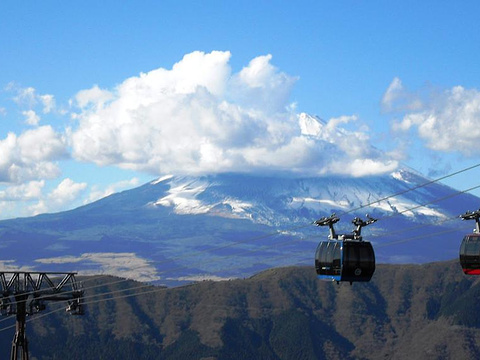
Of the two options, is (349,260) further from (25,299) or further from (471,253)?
(25,299)

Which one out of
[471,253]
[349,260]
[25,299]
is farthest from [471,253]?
[25,299]

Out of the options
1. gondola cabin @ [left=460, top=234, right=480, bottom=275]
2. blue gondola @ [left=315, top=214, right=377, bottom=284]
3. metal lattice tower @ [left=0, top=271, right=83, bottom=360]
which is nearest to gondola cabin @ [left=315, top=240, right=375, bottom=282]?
blue gondola @ [left=315, top=214, right=377, bottom=284]

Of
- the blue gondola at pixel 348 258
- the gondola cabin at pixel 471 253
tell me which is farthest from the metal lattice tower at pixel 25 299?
the gondola cabin at pixel 471 253

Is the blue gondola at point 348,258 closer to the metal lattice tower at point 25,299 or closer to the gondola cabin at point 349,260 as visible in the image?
the gondola cabin at point 349,260

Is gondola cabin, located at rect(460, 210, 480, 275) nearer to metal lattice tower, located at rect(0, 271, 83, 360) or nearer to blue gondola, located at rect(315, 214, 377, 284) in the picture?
blue gondola, located at rect(315, 214, 377, 284)

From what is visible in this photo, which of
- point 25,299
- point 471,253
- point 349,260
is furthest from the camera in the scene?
point 471,253
